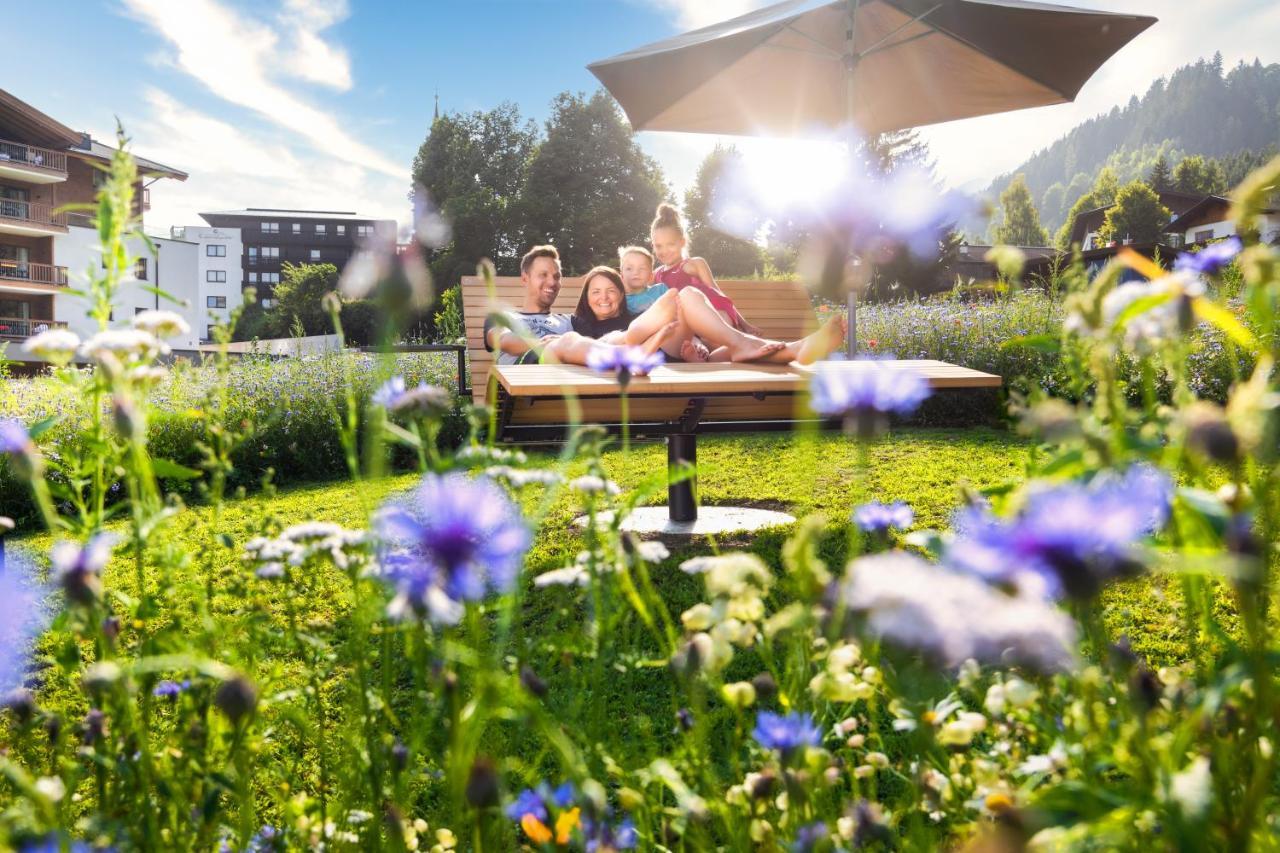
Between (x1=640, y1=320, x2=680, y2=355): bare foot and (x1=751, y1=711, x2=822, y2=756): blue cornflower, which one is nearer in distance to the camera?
(x1=751, y1=711, x2=822, y2=756): blue cornflower

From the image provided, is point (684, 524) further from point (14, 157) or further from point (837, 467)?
point (14, 157)

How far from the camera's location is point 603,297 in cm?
461

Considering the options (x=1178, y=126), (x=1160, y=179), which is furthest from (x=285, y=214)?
(x=1178, y=126)

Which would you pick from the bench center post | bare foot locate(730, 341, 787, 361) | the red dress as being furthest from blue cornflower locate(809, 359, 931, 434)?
the red dress

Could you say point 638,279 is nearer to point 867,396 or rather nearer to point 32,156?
point 867,396

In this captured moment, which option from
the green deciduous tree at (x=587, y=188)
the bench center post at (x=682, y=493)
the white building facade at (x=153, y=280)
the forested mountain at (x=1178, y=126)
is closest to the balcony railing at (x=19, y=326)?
the white building facade at (x=153, y=280)

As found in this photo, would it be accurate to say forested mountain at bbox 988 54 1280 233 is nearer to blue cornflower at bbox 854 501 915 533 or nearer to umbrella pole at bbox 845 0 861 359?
umbrella pole at bbox 845 0 861 359

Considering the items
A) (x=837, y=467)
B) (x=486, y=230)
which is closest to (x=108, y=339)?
(x=837, y=467)

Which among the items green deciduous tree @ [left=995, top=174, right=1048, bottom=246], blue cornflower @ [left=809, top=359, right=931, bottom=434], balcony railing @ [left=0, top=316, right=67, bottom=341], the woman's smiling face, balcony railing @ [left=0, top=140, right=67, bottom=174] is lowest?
blue cornflower @ [left=809, top=359, right=931, bottom=434]

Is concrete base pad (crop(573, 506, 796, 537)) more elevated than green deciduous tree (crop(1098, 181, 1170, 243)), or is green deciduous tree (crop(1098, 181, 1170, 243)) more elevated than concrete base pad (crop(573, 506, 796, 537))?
green deciduous tree (crop(1098, 181, 1170, 243))

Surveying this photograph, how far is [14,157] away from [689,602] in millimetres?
29848

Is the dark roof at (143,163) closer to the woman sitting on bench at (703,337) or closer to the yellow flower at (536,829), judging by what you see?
the woman sitting on bench at (703,337)

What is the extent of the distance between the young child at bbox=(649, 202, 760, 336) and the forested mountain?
469 feet

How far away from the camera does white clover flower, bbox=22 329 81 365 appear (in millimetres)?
880
